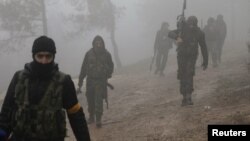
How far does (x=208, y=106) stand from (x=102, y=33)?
197ft

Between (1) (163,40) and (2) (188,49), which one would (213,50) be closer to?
(1) (163,40)

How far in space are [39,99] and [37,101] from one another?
3cm

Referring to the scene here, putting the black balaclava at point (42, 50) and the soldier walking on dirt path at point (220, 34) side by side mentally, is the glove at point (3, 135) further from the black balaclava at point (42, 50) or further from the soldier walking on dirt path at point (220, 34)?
the soldier walking on dirt path at point (220, 34)

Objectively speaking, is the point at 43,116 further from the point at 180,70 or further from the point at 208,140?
the point at 180,70

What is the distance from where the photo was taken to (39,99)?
421 cm

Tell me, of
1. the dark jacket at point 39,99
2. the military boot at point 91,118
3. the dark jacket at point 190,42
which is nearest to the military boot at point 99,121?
the military boot at point 91,118

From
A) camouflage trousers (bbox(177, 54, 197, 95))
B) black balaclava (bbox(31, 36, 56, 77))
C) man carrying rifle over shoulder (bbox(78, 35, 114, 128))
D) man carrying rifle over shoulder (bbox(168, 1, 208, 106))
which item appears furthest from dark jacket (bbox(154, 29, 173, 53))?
black balaclava (bbox(31, 36, 56, 77))

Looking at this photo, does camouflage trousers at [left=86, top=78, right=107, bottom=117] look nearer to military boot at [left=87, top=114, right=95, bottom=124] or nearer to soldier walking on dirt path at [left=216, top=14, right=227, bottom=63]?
military boot at [left=87, top=114, right=95, bottom=124]

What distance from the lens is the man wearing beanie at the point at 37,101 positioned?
4164 mm

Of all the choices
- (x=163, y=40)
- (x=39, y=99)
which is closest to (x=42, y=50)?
(x=39, y=99)

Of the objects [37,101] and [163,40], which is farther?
[163,40]

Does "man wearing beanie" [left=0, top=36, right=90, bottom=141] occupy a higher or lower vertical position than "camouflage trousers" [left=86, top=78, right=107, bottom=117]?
higher

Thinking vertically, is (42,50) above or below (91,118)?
above

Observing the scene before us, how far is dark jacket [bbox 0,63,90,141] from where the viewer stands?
421 centimetres
